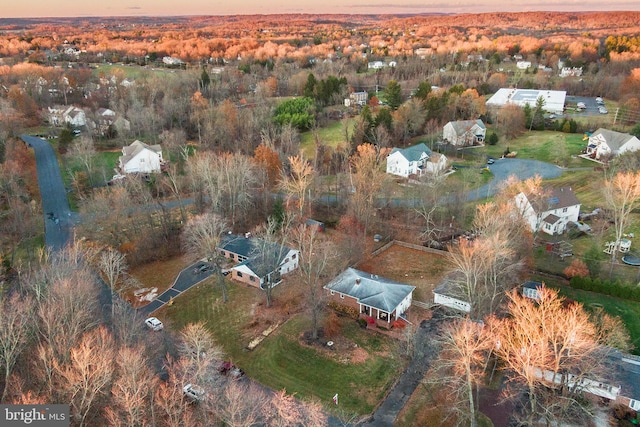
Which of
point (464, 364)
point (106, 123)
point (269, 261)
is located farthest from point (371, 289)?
point (106, 123)

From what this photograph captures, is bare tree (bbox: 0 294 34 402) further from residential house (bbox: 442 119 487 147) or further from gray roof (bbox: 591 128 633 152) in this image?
gray roof (bbox: 591 128 633 152)

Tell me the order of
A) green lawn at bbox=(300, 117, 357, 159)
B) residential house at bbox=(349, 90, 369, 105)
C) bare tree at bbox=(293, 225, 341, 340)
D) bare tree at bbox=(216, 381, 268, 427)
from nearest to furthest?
bare tree at bbox=(216, 381, 268, 427) < bare tree at bbox=(293, 225, 341, 340) < green lawn at bbox=(300, 117, 357, 159) < residential house at bbox=(349, 90, 369, 105)

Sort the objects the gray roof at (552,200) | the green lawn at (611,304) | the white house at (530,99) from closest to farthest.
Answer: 1. the green lawn at (611,304)
2. the gray roof at (552,200)
3. the white house at (530,99)

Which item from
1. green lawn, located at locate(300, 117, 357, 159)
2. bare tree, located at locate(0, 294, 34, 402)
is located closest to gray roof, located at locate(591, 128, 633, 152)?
green lawn, located at locate(300, 117, 357, 159)

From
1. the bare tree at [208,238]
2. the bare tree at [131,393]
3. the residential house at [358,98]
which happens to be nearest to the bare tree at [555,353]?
the bare tree at [131,393]

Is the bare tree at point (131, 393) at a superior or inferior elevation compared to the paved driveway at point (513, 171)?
→ superior

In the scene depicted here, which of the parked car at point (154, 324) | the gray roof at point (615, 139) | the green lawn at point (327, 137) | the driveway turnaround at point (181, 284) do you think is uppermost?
the gray roof at point (615, 139)

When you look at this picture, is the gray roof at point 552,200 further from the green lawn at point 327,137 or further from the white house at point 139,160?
the white house at point 139,160
